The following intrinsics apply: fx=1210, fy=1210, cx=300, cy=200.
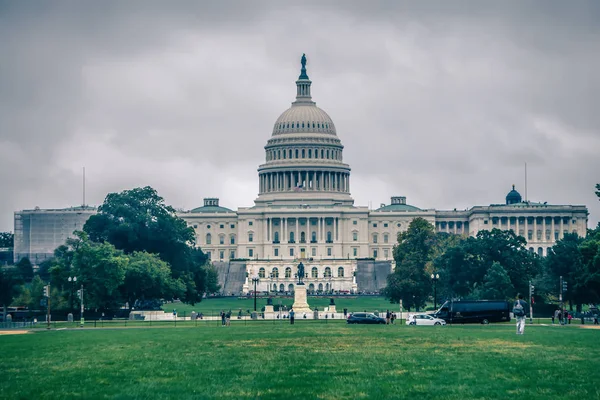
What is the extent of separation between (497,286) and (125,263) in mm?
32276

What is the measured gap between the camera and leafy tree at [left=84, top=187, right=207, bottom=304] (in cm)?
12450

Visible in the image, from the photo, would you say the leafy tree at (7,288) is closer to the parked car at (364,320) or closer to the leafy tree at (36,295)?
the leafy tree at (36,295)

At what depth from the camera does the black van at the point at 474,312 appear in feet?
243

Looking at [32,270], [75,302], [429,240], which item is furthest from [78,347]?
[32,270]

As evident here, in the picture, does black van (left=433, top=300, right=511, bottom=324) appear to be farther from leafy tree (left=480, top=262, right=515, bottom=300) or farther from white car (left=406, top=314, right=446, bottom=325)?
leafy tree (left=480, top=262, right=515, bottom=300)

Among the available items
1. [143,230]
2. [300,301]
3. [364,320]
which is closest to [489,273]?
[300,301]

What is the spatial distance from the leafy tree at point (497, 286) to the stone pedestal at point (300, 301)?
1606cm

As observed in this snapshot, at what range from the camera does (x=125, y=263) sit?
342 ft

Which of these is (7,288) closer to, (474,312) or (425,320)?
(425,320)

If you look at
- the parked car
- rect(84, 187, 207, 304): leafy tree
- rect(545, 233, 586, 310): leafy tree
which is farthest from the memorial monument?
the parked car

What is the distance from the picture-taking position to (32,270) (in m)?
167

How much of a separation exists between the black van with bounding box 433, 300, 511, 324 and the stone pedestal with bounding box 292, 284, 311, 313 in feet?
114

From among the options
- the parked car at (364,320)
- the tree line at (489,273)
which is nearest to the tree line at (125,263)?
the tree line at (489,273)

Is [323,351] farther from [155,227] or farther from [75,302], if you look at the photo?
[155,227]
